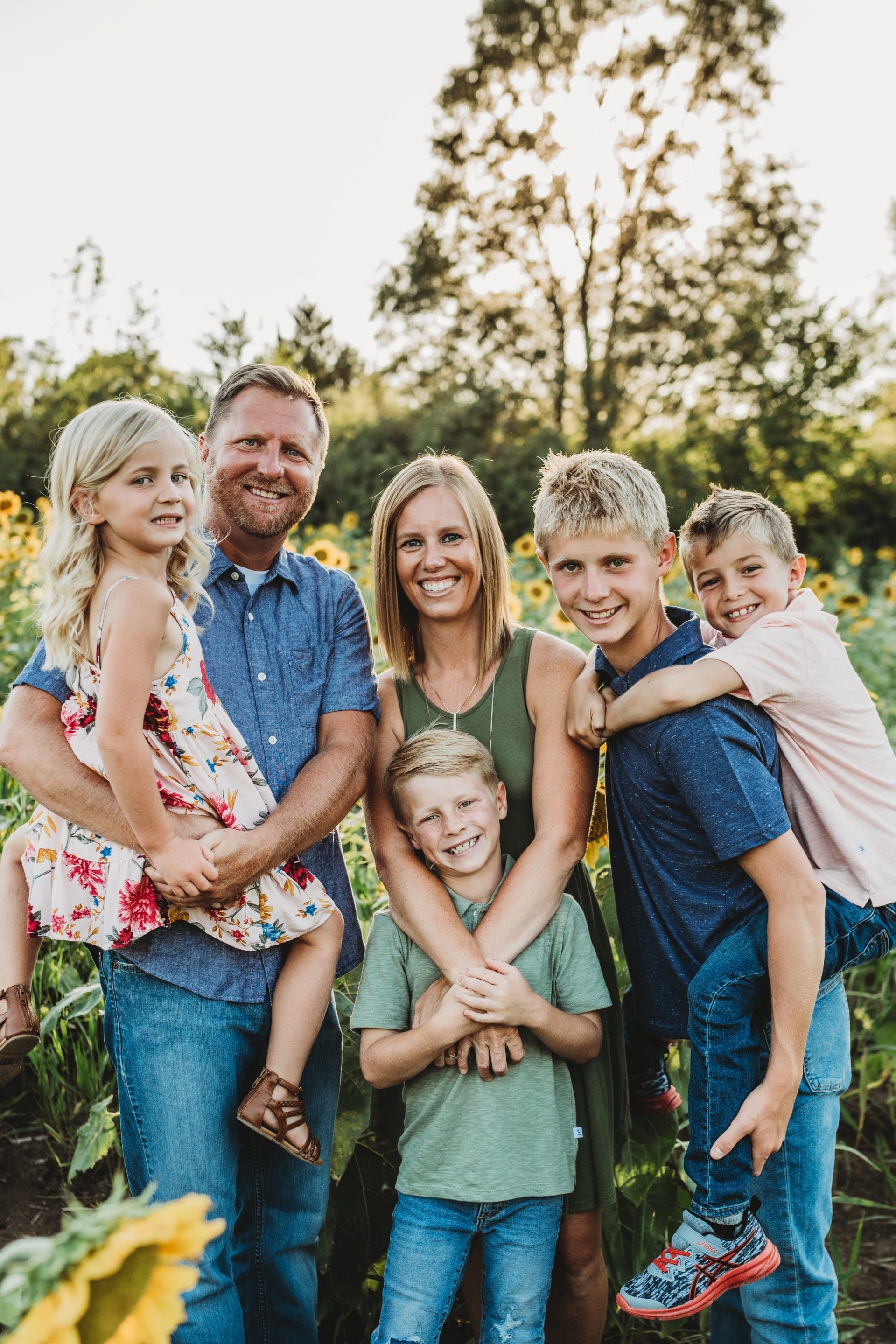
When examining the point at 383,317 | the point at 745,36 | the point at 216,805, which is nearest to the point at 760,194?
the point at 745,36

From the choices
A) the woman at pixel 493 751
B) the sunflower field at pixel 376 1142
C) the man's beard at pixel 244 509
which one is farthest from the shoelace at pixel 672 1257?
the man's beard at pixel 244 509

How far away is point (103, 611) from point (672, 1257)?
5.00ft

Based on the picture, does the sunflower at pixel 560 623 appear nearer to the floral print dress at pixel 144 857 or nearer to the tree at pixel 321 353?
the floral print dress at pixel 144 857

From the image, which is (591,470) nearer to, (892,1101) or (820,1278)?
(820,1278)

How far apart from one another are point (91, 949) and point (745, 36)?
2069 cm

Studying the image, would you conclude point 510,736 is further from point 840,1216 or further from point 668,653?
point 840,1216

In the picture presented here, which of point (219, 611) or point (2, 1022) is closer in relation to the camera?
point (2, 1022)

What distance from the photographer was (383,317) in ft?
62.7

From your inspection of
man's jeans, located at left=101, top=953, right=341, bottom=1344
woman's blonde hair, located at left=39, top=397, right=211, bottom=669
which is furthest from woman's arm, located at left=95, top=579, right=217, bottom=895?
man's jeans, located at left=101, top=953, right=341, bottom=1344

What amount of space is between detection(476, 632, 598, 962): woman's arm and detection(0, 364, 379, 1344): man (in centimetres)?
36

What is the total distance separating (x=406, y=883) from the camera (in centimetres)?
201

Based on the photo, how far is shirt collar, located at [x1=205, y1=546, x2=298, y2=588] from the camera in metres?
2.18

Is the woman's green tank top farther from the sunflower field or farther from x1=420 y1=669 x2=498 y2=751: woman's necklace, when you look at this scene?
the sunflower field

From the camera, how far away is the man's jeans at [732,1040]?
183 cm
